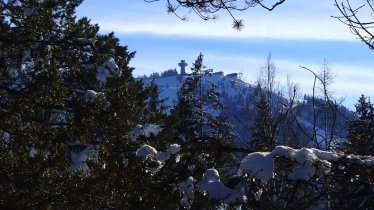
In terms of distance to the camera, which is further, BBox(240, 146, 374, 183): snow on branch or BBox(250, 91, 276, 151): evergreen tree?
BBox(250, 91, 276, 151): evergreen tree

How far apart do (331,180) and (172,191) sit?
123 centimetres

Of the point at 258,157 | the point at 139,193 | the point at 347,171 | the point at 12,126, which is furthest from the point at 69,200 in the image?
the point at 347,171

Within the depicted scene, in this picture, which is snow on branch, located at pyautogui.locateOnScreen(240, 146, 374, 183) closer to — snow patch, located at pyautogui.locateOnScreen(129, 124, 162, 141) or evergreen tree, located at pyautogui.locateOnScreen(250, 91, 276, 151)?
evergreen tree, located at pyautogui.locateOnScreen(250, 91, 276, 151)

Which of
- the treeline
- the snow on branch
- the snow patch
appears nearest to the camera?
the snow on branch

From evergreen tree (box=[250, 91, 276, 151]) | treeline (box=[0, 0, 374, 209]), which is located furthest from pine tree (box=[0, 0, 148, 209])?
evergreen tree (box=[250, 91, 276, 151])

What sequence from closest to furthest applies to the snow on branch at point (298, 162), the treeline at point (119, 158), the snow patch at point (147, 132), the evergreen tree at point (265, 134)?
1. the snow on branch at point (298, 162)
2. the treeline at point (119, 158)
3. the evergreen tree at point (265, 134)
4. the snow patch at point (147, 132)

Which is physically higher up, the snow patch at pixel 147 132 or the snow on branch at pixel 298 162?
the snow on branch at pixel 298 162

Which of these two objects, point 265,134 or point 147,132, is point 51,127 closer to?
point 147,132

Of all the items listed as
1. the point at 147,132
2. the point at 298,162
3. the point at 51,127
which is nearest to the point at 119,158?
the point at 147,132

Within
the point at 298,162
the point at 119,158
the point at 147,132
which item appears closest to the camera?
the point at 298,162

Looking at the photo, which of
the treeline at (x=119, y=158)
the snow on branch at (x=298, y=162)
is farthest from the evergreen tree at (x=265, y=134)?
the snow on branch at (x=298, y=162)

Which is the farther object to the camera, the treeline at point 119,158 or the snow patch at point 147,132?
the snow patch at point 147,132

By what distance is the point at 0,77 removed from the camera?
21.1ft

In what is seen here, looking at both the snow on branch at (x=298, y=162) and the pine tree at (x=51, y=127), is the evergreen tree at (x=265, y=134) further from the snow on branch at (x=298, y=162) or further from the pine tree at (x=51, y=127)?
the pine tree at (x=51, y=127)
